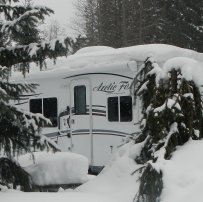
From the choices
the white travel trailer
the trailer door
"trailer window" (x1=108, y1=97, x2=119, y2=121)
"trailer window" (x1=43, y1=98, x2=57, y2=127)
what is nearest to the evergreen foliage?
the white travel trailer

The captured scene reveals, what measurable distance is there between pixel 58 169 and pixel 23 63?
157cm

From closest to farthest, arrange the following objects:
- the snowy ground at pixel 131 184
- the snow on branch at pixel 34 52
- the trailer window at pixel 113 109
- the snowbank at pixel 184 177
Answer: the snowbank at pixel 184 177, the snowy ground at pixel 131 184, the snow on branch at pixel 34 52, the trailer window at pixel 113 109

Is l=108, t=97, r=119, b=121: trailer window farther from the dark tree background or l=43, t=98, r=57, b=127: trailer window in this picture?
the dark tree background

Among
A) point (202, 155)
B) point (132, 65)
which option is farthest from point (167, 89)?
point (132, 65)

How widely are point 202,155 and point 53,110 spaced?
6.74 m

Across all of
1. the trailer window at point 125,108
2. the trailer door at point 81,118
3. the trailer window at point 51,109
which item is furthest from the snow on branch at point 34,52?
the trailer window at point 51,109

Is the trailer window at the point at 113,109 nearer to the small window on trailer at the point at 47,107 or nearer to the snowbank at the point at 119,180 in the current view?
the small window on trailer at the point at 47,107

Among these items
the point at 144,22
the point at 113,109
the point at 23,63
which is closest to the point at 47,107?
the point at 113,109

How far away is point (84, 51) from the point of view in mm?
12609

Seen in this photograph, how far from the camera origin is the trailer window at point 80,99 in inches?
441

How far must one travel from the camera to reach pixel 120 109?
10586 millimetres

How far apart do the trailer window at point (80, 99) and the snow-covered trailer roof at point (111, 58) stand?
360mm

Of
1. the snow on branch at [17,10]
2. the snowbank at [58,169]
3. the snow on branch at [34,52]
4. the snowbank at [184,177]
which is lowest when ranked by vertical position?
the snowbank at [58,169]

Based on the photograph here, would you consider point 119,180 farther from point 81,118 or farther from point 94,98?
point 81,118
